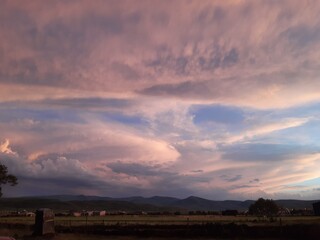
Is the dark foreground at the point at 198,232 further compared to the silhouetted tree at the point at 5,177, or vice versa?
the silhouetted tree at the point at 5,177

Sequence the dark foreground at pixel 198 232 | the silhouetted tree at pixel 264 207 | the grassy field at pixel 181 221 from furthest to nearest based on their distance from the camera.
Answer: the silhouetted tree at pixel 264 207, the grassy field at pixel 181 221, the dark foreground at pixel 198 232

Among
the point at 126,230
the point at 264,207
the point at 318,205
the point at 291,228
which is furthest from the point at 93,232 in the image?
the point at 264,207

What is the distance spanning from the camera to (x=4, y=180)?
283 feet

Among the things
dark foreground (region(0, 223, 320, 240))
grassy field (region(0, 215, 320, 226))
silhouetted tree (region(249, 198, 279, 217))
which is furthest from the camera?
silhouetted tree (region(249, 198, 279, 217))

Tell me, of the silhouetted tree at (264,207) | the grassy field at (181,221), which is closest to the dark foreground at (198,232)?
the grassy field at (181,221)

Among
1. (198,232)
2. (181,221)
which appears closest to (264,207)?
(181,221)

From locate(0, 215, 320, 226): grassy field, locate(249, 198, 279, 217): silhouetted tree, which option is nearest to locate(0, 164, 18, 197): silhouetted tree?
locate(0, 215, 320, 226): grassy field

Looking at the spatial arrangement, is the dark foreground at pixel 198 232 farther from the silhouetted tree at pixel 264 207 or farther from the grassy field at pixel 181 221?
the silhouetted tree at pixel 264 207

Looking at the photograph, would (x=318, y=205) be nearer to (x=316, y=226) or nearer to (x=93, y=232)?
(x=316, y=226)

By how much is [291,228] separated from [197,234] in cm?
1098

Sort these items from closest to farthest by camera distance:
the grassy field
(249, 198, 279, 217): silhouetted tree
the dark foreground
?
1. the dark foreground
2. the grassy field
3. (249, 198, 279, 217): silhouetted tree

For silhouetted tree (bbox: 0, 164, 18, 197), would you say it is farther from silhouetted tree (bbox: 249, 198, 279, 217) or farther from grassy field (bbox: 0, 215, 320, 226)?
silhouetted tree (bbox: 249, 198, 279, 217)

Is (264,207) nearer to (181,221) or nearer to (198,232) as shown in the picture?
(181,221)

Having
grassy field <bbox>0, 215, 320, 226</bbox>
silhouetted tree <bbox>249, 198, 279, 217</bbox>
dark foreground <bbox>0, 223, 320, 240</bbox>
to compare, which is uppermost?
silhouetted tree <bbox>249, 198, 279, 217</bbox>
